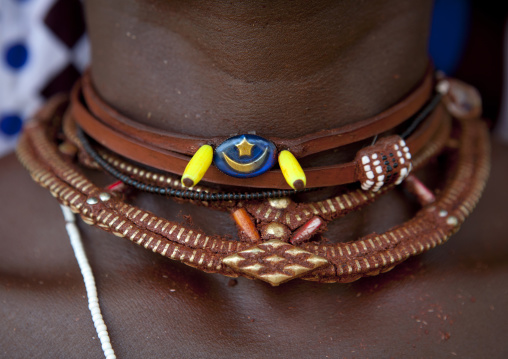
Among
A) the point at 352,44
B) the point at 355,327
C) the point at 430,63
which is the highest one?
the point at 352,44

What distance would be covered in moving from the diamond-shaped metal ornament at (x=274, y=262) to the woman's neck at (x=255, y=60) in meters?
0.17

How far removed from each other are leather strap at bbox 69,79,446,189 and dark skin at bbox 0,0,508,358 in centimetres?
5

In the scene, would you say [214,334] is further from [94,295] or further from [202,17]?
[202,17]

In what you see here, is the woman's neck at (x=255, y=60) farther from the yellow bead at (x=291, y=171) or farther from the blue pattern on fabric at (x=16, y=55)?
the blue pattern on fabric at (x=16, y=55)

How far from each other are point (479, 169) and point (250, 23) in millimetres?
480

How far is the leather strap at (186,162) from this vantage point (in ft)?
2.31

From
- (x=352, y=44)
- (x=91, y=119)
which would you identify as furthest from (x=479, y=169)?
(x=91, y=119)

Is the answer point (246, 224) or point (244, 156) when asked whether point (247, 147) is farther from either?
point (246, 224)

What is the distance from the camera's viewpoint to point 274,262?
0.67 meters

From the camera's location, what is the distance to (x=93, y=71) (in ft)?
2.78

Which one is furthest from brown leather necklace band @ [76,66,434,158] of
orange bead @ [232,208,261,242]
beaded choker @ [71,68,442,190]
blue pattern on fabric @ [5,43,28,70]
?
blue pattern on fabric @ [5,43,28,70]

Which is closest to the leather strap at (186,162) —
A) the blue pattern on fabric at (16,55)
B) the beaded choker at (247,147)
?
the beaded choker at (247,147)

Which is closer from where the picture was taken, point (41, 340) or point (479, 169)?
point (41, 340)

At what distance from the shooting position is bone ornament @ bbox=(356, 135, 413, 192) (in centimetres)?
72
